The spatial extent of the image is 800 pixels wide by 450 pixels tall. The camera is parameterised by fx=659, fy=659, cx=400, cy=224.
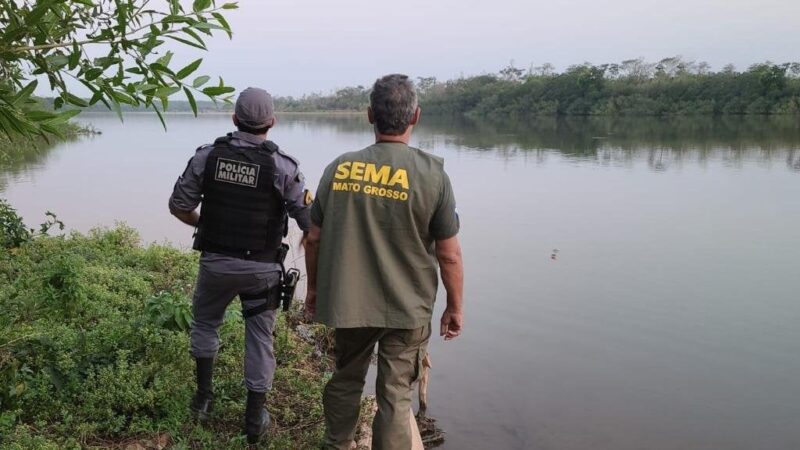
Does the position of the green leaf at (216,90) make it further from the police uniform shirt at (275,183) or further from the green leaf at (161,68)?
the police uniform shirt at (275,183)

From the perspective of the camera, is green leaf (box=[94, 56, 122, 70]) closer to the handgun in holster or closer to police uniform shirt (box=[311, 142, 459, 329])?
police uniform shirt (box=[311, 142, 459, 329])

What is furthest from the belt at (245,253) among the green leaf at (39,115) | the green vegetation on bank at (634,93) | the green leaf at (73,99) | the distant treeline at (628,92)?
the green vegetation on bank at (634,93)

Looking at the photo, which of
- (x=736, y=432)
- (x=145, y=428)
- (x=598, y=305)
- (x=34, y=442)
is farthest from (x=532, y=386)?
(x=34, y=442)

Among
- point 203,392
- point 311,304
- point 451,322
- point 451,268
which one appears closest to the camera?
point 451,268

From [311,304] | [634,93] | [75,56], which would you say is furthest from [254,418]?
→ [634,93]

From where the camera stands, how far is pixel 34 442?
3.02 meters

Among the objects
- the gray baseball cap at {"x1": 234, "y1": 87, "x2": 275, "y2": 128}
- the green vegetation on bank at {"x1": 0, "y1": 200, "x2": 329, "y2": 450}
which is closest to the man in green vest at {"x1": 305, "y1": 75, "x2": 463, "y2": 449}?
the gray baseball cap at {"x1": 234, "y1": 87, "x2": 275, "y2": 128}

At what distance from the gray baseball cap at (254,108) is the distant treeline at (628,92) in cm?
4572

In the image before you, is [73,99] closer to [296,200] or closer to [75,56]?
[75,56]

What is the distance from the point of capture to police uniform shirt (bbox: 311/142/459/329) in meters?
2.86

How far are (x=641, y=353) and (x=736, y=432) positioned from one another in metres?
1.48

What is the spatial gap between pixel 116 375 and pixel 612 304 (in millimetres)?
5875

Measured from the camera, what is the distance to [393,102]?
2.89m

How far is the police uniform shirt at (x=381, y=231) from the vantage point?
2.86m
